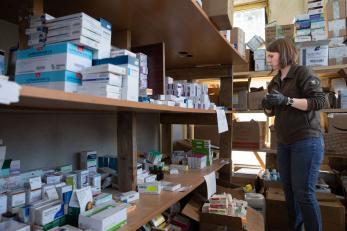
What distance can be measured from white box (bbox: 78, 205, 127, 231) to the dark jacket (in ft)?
4.02

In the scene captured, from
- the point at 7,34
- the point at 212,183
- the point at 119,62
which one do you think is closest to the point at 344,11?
the point at 212,183

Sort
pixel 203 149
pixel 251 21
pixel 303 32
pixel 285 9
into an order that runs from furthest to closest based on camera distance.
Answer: pixel 251 21 < pixel 285 9 < pixel 303 32 < pixel 203 149

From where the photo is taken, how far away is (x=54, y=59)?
2.21ft

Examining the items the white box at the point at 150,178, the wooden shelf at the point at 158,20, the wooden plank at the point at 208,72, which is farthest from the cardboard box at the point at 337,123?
the white box at the point at 150,178

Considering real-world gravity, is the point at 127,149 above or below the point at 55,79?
below

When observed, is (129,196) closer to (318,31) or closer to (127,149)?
(127,149)

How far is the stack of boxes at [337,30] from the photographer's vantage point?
2.45 meters

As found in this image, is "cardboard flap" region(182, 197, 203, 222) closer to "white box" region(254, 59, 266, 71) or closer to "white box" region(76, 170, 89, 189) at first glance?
"white box" region(76, 170, 89, 189)

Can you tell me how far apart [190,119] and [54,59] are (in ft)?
4.76

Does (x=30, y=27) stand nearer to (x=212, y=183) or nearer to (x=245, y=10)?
(x=212, y=183)

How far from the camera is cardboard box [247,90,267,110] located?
103 inches

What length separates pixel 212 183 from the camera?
160cm

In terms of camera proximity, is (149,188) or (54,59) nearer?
(54,59)

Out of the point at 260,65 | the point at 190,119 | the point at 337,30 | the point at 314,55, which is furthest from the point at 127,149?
the point at 337,30
